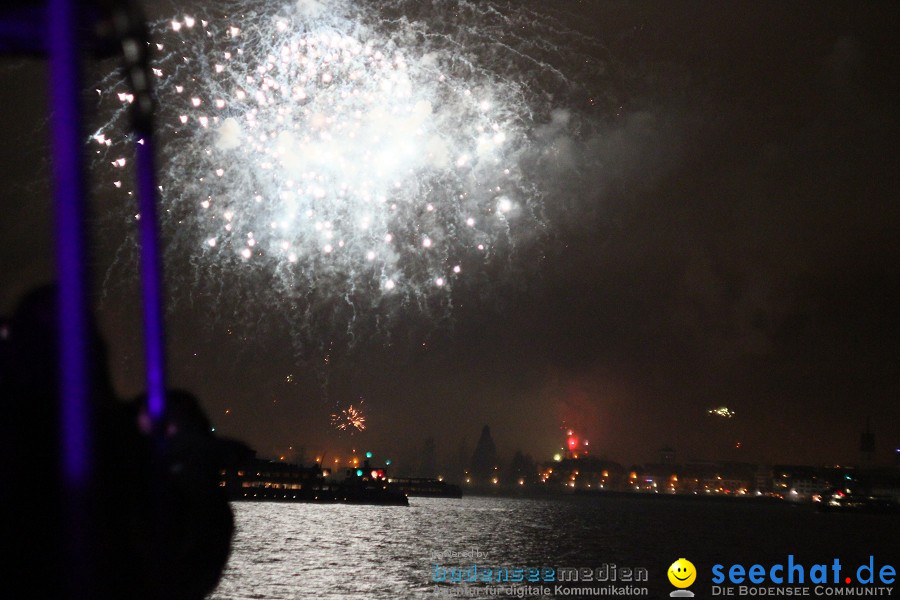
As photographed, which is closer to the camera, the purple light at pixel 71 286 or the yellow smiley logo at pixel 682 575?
the purple light at pixel 71 286

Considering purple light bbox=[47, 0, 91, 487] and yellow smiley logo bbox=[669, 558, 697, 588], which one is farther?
yellow smiley logo bbox=[669, 558, 697, 588]

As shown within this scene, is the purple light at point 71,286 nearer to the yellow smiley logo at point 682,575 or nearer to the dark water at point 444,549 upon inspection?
the dark water at point 444,549

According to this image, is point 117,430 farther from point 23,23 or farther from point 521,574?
point 521,574

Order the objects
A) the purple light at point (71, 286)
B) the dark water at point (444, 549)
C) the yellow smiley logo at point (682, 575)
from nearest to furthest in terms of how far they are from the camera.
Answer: the purple light at point (71, 286)
the dark water at point (444, 549)
the yellow smiley logo at point (682, 575)

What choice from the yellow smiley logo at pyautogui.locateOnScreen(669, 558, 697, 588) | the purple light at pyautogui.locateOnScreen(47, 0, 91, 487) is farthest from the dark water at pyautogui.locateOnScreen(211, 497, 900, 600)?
the purple light at pyautogui.locateOnScreen(47, 0, 91, 487)

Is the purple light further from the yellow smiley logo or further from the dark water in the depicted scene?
the yellow smiley logo

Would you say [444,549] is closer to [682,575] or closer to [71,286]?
[682,575]

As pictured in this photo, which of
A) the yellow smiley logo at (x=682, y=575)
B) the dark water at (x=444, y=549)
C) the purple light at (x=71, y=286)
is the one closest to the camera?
the purple light at (x=71, y=286)

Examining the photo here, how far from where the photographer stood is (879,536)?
127 m

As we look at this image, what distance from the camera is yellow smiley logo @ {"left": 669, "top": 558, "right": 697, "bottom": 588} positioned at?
2211 inches

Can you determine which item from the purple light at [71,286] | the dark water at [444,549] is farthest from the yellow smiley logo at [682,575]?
the purple light at [71,286]

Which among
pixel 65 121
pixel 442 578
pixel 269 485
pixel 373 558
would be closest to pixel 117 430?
pixel 65 121

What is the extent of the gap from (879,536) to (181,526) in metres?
144

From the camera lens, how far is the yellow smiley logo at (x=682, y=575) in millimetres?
56166
